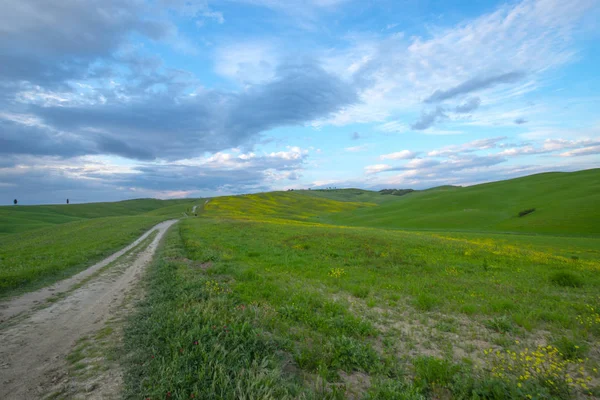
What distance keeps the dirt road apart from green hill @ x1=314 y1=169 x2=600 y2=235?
54723 mm

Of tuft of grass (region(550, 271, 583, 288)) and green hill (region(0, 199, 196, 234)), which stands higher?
green hill (region(0, 199, 196, 234))

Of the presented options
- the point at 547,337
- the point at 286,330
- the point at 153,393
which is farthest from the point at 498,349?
the point at 153,393

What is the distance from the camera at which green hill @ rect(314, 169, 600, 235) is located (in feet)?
143

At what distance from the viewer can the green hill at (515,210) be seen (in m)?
43.6

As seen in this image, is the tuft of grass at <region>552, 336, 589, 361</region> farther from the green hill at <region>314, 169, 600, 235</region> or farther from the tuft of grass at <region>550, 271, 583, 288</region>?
the green hill at <region>314, 169, 600, 235</region>

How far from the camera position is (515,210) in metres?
57.4

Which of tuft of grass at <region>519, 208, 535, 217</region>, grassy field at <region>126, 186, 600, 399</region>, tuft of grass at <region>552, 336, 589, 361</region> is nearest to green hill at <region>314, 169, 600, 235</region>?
tuft of grass at <region>519, 208, 535, 217</region>

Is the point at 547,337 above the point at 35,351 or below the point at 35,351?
below

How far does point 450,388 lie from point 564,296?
33.3 feet

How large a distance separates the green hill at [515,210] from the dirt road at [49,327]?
54723 mm

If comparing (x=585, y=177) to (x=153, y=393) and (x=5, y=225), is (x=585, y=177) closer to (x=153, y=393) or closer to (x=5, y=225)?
(x=153, y=393)

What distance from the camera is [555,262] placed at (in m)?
18.7

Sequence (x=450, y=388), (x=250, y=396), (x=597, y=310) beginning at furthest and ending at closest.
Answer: (x=597, y=310)
(x=450, y=388)
(x=250, y=396)

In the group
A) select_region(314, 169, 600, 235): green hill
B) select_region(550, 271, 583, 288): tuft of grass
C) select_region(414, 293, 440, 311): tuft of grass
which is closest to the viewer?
select_region(414, 293, 440, 311): tuft of grass
